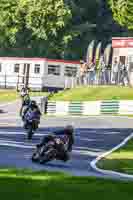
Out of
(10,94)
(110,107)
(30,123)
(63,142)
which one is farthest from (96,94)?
(63,142)

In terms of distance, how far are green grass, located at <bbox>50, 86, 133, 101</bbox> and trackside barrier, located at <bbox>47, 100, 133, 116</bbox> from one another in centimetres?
139

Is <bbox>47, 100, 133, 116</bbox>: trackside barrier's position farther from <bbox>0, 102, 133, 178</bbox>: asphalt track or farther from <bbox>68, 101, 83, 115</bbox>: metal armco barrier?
<bbox>0, 102, 133, 178</bbox>: asphalt track

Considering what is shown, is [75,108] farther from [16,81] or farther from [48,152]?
[48,152]

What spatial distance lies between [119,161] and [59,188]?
9822 millimetres

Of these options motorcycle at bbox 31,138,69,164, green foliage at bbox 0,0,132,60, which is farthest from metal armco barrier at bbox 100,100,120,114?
green foliage at bbox 0,0,132,60

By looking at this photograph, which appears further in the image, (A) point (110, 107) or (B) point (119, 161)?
(A) point (110, 107)

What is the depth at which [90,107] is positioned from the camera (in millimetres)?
46031

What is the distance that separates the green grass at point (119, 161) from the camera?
19141 mm

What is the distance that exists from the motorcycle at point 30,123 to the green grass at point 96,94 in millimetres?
18889

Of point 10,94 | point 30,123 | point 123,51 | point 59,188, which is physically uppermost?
point 59,188

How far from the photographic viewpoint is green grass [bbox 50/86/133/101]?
48031 millimetres

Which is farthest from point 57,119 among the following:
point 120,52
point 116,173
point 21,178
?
point 21,178

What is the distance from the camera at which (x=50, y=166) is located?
18875 millimetres

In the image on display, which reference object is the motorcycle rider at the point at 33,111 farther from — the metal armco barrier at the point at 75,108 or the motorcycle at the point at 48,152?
the metal armco barrier at the point at 75,108
